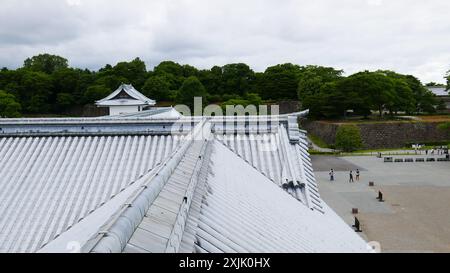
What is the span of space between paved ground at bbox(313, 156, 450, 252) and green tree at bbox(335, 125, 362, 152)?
5.88 m

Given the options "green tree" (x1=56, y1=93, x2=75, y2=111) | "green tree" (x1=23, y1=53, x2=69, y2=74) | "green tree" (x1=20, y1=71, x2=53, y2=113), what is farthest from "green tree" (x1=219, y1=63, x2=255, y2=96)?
"green tree" (x1=23, y1=53, x2=69, y2=74)

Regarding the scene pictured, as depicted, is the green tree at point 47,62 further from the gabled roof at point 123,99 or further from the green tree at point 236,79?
the gabled roof at point 123,99

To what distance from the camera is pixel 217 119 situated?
30.4 feet

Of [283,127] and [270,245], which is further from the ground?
[283,127]

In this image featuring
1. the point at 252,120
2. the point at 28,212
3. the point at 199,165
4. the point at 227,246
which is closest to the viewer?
the point at 227,246

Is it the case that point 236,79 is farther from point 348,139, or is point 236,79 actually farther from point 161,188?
point 161,188

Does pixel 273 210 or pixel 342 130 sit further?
pixel 342 130

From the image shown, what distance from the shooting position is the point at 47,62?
7938 centimetres

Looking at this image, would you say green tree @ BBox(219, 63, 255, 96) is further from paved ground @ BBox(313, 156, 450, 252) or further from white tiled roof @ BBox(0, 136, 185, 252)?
white tiled roof @ BBox(0, 136, 185, 252)

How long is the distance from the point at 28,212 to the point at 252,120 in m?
4.84

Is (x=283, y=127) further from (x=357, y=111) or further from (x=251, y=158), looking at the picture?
(x=357, y=111)

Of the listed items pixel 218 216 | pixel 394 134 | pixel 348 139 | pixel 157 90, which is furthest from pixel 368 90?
pixel 218 216

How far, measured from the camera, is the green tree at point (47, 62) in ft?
259
